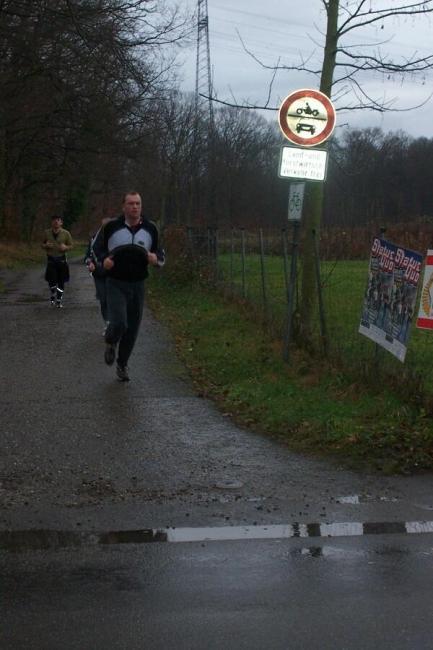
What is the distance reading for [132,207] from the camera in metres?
9.73

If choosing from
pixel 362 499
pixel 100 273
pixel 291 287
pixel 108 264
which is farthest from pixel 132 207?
pixel 362 499

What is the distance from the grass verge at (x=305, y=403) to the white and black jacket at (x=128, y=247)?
146 cm

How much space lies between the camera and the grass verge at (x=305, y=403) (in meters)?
7.33

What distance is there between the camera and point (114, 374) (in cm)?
1085

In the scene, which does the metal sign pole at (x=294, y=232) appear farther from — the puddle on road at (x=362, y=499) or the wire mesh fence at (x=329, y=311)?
the puddle on road at (x=362, y=499)

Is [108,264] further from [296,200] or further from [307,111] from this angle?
[307,111]

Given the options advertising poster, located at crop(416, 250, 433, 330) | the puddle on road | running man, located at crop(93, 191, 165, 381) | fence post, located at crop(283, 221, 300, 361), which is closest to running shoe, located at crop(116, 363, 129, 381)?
running man, located at crop(93, 191, 165, 381)

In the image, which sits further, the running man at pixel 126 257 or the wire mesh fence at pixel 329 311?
the running man at pixel 126 257

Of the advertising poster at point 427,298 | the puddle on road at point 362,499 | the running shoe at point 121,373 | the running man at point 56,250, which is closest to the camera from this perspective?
the puddle on road at point 362,499

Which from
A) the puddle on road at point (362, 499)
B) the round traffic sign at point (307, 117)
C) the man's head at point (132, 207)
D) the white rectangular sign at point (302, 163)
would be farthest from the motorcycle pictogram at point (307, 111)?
the puddle on road at point (362, 499)

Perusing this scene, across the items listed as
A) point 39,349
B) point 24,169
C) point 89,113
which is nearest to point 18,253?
point 24,169

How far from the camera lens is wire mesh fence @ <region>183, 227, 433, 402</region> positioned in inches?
358

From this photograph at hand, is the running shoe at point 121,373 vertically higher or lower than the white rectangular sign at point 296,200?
lower

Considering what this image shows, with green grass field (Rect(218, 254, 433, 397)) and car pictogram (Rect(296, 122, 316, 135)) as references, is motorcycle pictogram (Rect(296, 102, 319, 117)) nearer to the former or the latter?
car pictogram (Rect(296, 122, 316, 135))
